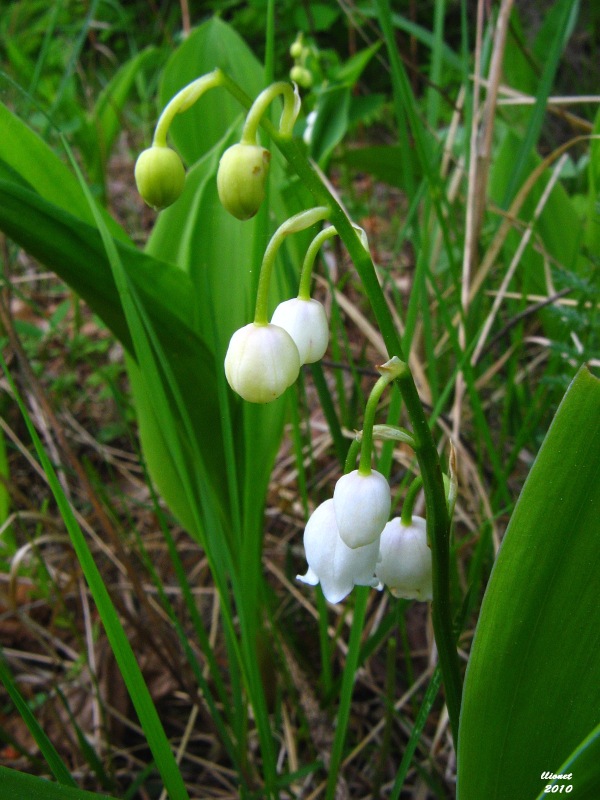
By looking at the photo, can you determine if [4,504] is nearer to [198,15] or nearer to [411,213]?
[411,213]

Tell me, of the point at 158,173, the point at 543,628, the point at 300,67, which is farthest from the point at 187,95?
the point at 300,67

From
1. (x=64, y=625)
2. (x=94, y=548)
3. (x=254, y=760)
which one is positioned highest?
(x=94, y=548)

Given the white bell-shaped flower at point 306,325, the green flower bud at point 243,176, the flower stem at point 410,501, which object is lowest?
the flower stem at point 410,501

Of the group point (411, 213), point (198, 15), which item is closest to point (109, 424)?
point (411, 213)

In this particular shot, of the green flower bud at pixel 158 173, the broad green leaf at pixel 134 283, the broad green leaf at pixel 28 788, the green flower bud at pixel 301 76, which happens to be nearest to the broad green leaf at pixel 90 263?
the broad green leaf at pixel 134 283

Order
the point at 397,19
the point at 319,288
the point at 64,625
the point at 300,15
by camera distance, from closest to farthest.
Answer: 1. the point at 64,625
2. the point at 397,19
3. the point at 319,288
4. the point at 300,15

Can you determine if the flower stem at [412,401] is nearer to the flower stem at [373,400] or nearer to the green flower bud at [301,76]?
the flower stem at [373,400]
